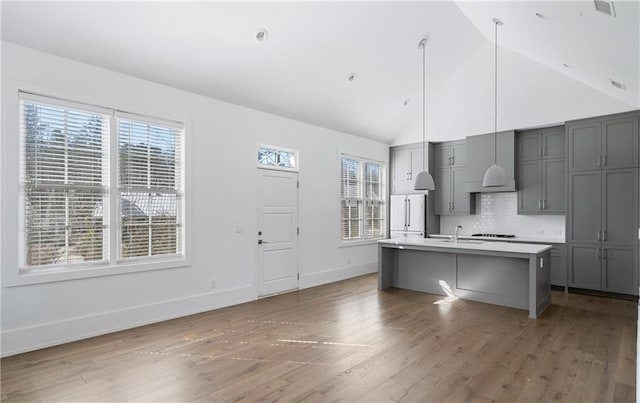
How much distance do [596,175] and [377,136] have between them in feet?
12.9

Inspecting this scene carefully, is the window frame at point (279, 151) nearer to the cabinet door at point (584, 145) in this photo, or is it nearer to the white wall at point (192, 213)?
the white wall at point (192, 213)

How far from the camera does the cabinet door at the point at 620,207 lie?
5.32 m

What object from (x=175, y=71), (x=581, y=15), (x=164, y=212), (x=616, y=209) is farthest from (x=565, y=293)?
(x=175, y=71)

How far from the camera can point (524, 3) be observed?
3451 mm

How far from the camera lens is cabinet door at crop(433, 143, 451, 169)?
7.62 meters

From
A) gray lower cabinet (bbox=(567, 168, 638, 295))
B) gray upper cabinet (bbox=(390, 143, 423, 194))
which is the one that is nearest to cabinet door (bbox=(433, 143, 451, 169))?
gray upper cabinet (bbox=(390, 143, 423, 194))

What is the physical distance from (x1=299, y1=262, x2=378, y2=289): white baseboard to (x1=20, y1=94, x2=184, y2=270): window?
2420 millimetres

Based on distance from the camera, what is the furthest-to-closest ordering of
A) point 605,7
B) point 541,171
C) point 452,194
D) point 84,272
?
point 452,194, point 541,171, point 84,272, point 605,7

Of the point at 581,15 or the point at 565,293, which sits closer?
the point at 581,15

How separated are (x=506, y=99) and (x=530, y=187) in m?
1.66

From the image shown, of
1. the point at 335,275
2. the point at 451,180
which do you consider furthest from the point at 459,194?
the point at 335,275

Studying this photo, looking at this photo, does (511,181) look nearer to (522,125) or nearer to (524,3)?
(522,125)

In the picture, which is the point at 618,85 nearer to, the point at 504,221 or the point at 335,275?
the point at 504,221

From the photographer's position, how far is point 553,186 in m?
6.25
